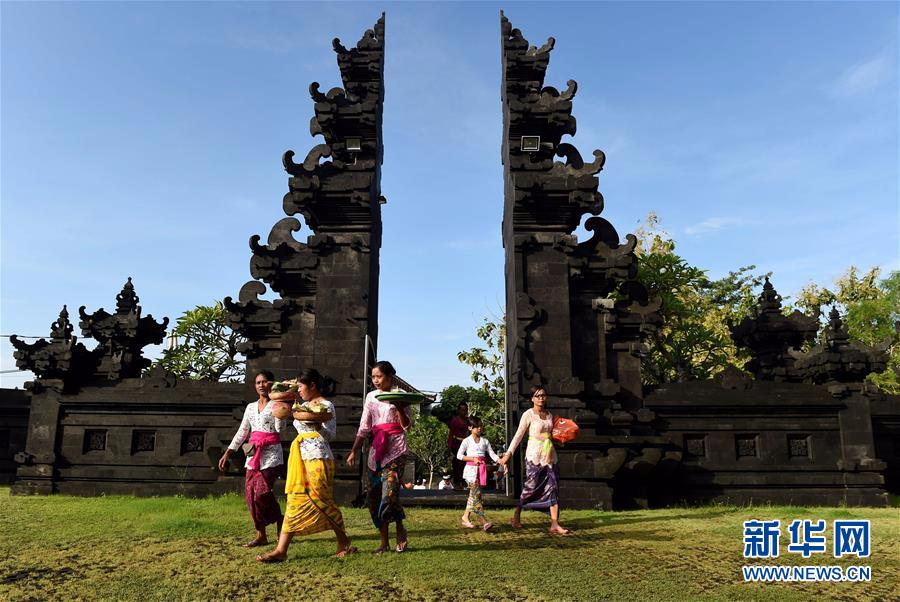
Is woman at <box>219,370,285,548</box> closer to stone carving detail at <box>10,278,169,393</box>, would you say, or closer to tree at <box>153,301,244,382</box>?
stone carving detail at <box>10,278,169,393</box>

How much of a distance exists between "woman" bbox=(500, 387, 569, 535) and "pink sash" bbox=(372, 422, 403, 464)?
81.9 inches

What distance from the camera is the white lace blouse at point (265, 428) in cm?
720

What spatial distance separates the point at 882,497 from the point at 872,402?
249 cm

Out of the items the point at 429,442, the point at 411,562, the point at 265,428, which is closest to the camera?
the point at 411,562

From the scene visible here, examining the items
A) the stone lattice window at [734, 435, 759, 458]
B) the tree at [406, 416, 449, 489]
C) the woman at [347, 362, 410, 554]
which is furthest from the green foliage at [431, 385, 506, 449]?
the woman at [347, 362, 410, 554]

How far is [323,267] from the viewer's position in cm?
1321

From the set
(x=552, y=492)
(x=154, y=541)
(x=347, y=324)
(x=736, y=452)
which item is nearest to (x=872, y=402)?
(x=736, y=452)

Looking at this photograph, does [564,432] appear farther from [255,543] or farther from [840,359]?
[840,359]

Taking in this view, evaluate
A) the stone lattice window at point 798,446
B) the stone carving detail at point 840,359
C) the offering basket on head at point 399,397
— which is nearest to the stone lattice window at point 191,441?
the offering basket on head at point 399,397

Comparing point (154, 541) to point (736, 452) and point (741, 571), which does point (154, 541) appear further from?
point (736, 452)

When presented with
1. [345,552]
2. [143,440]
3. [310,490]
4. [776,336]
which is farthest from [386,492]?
[776,336]

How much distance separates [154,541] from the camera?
776 centimetres

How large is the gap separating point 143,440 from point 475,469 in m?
7.63

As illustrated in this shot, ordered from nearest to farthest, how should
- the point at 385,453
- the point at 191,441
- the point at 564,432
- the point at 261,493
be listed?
the point at 385,453 → the point at 261,493 → the point at 564,432 → the point at 191,441
